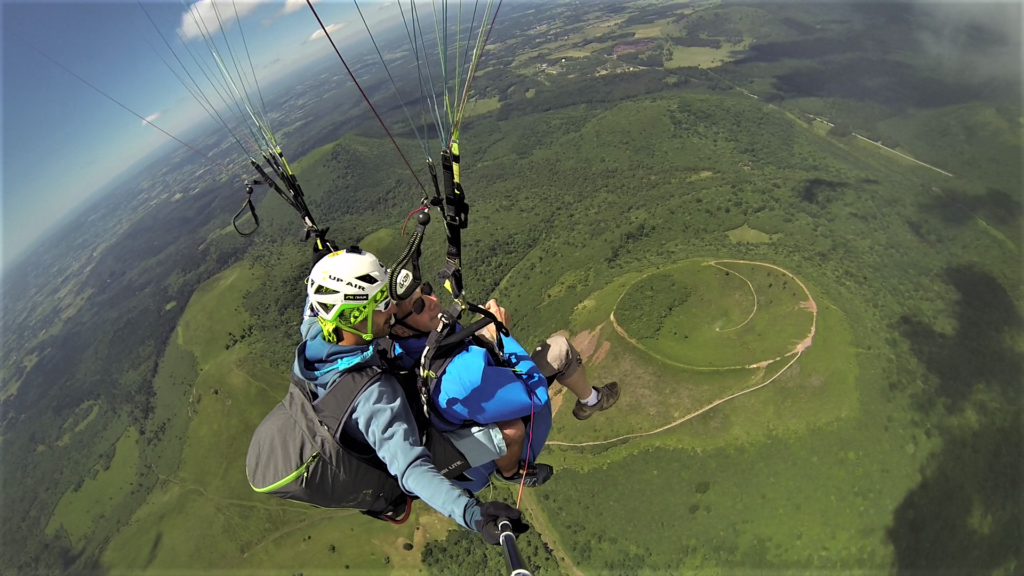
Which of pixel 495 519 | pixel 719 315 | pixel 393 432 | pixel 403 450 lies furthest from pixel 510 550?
pixel 719 315

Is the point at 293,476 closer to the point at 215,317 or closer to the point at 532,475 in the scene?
the point at 532,475

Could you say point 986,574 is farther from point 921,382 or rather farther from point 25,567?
point 25,567

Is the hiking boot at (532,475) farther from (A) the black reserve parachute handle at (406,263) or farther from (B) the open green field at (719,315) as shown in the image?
(B) the open green field at (719,315)

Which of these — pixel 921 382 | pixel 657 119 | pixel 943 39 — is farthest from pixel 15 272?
pixel 943 39

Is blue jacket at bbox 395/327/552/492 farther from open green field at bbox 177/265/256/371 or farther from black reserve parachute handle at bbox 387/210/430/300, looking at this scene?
open green field at bbox 177/265/256/371

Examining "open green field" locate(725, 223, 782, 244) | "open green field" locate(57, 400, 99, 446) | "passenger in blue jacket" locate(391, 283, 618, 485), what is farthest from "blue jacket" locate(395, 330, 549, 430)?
"open green field" locate(57, 400, 99, 446)

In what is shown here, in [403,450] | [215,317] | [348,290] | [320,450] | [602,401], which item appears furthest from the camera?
[215,317]
